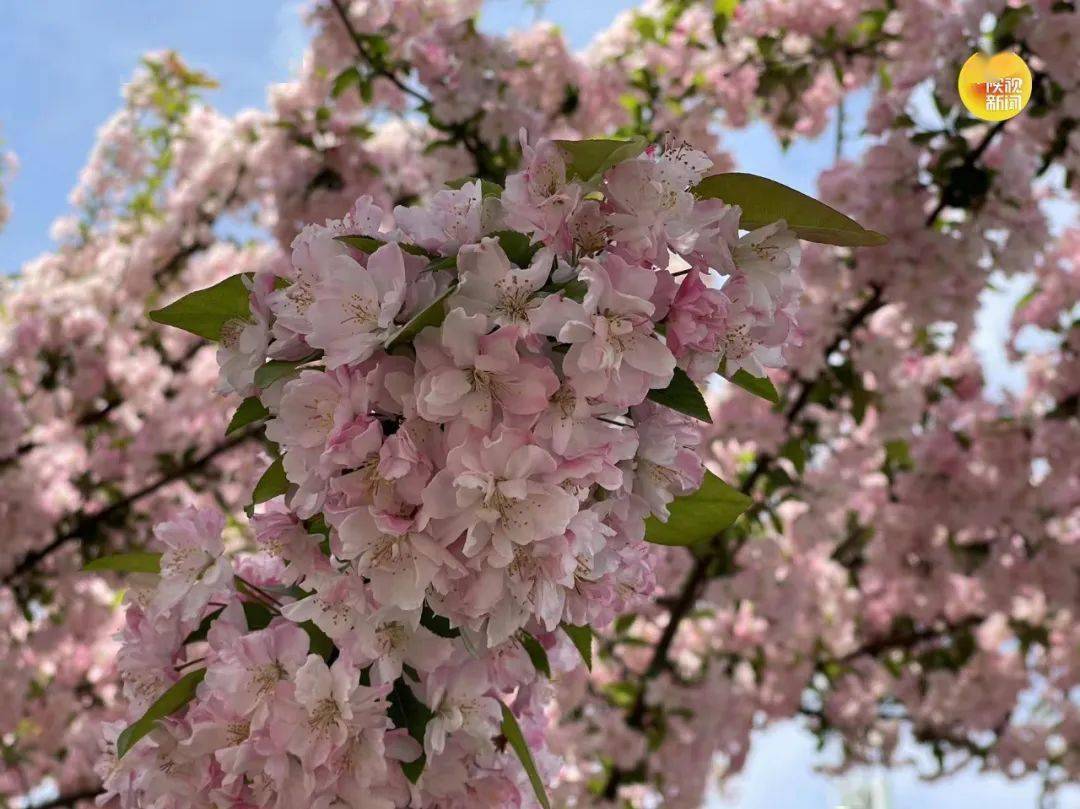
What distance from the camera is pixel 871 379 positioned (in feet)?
11.0

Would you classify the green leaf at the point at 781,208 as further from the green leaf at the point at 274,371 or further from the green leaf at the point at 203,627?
the green leaf at the point at 203,627

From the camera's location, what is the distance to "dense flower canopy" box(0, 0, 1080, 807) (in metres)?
0.85

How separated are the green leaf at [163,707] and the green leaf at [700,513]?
45 centimetres

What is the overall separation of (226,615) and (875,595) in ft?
12.6

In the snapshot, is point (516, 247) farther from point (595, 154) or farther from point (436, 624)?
point (436, 624)

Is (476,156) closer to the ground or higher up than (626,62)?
closer to the ground

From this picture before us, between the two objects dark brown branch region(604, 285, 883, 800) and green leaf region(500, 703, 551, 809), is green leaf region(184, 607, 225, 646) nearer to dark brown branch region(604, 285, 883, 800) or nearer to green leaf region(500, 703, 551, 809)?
green leaf region(500, 703, 551, 809)

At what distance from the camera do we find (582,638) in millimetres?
1057

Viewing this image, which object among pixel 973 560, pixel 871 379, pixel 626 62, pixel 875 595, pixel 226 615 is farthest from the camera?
pixel 875 595

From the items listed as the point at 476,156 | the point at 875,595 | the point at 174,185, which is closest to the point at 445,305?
the point at 476,156

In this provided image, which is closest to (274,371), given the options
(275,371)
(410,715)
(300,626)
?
(275,371)

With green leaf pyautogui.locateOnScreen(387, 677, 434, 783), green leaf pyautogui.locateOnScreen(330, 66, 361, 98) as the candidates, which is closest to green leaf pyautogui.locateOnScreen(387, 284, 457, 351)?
green leaf pyautogui.locateOnScreen(387, 677, 434, 783)

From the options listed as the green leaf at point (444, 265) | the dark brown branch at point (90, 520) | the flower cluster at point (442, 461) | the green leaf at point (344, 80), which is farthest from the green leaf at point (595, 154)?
the dark brown branch at point (90, 520)

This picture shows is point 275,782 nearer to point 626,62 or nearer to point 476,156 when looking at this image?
point 476,156
